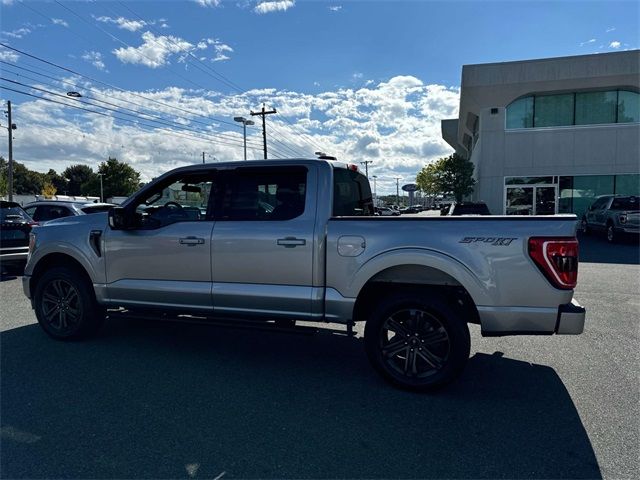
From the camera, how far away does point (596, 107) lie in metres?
24.1

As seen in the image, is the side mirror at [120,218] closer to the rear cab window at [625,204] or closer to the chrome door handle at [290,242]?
the chrome door handle at [290,242]

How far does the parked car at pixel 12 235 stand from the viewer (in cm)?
938

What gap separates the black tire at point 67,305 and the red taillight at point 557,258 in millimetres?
4731

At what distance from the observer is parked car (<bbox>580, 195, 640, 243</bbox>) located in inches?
602

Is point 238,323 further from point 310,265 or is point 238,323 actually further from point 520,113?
point 520,113

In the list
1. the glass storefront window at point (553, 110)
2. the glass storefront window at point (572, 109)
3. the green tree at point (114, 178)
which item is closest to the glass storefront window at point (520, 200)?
the glass storefront window at point (572, 109)

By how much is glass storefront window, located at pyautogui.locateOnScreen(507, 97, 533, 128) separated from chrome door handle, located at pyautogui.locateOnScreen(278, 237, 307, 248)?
24.5 metres

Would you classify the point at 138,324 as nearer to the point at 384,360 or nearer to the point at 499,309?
the point at 384,360

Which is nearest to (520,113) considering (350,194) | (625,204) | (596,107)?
(596,107)

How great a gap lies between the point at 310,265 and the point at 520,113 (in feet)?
81.6

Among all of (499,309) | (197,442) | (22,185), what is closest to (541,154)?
(499,309)

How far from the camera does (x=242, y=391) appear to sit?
3.98 metres

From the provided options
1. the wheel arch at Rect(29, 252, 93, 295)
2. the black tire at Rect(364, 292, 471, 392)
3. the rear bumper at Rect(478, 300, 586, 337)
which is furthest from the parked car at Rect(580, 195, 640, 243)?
the wheel arch at Rect(29, 252, 93, 295)

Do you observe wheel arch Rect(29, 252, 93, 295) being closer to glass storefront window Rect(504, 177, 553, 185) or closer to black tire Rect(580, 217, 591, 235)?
black tire Rect(580, 217, 591, 235)
